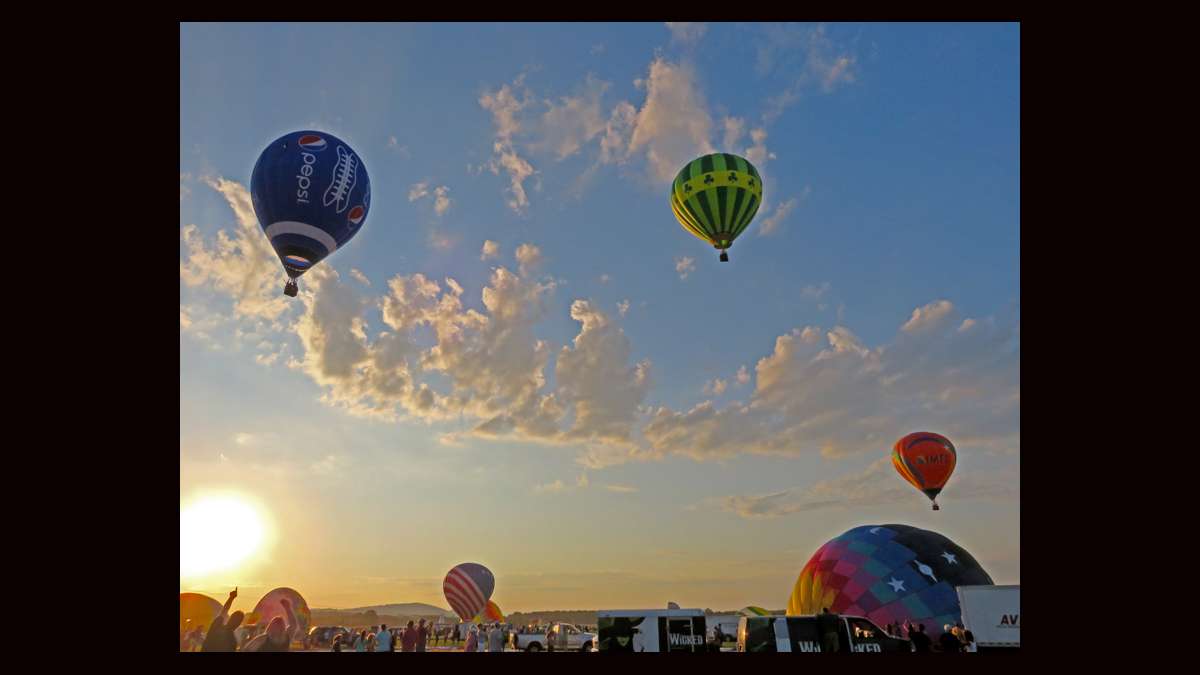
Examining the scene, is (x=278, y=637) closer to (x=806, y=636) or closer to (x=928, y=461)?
(x=806, y=636)

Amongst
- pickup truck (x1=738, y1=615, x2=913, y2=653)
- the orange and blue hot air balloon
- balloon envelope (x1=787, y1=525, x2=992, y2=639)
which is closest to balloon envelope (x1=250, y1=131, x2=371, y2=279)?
pickup truck (x1=738, y1=615, x2=913, y2=653)

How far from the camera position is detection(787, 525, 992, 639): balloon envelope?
2742 cm

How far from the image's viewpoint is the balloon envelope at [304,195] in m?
A: 26.2

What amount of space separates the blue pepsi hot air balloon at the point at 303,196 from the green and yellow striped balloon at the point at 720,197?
12968mm

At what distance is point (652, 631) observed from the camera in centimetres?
2162

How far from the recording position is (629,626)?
2175 cm

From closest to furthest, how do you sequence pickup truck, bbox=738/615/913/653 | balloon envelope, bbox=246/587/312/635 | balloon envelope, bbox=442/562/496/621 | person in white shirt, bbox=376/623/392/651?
person in white shirt, bbox=376/623/392/651 < pickup truck, bbox=738/615/913/653 < balloon envelope, bbox=246/587/312/635 < balloon envelope, bbox=442/562/496/621

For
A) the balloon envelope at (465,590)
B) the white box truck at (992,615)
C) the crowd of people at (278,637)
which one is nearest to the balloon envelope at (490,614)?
the balloon envelope at (465,590)

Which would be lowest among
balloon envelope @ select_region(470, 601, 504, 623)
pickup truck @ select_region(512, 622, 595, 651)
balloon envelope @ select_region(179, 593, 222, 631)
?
balloon envelope @ select_region(470, 601, 504, 623)

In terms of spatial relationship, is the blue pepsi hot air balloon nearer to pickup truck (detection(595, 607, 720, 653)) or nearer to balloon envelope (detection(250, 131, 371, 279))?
balloon envelope (detection(250, 131, 371, 279))

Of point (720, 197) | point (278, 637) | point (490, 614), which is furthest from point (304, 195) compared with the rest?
point (490, 614)

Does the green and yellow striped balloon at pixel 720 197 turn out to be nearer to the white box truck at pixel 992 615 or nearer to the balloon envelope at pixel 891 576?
the balloon envelope at pixel 891 576

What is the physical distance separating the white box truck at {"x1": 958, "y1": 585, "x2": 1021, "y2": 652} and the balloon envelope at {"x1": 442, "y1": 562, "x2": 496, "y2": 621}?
37517 mm

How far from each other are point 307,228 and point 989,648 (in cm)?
2444
